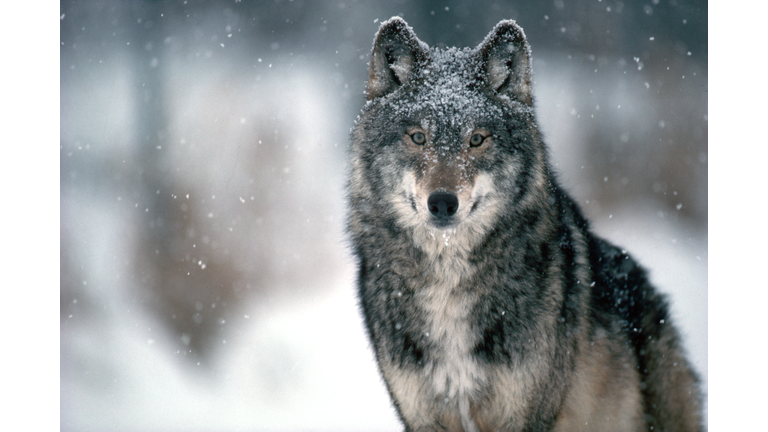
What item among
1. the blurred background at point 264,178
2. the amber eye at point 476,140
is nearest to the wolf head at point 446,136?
the amber eye at point 476,140

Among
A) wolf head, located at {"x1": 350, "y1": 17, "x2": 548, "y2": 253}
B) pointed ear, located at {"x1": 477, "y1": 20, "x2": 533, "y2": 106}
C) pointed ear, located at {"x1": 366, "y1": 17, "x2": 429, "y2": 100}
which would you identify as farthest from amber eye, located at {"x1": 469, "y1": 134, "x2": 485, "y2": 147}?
pointed ear, located at {"x1": 366, "y1": 17, "x2": 429, "y2": 100}

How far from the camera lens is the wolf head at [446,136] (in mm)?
2088

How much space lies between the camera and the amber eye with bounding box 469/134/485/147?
2.11m

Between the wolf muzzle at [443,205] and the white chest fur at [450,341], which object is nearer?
the wolf muzzle at [443,205]

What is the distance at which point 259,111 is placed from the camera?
4148 millimetres

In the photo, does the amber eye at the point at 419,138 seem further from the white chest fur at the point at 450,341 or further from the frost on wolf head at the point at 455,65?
the white chest fur at the point at 450,341

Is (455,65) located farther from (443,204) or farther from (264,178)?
(264,178)

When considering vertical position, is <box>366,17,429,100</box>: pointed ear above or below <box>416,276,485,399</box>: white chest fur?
above

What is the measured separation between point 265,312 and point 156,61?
85.0 inches

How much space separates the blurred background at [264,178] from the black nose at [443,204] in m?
1.57

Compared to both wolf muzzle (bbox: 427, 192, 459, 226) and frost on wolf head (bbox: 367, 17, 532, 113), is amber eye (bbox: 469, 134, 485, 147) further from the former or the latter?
wolf muzzle (bbox: 427, 192, 459, 226)

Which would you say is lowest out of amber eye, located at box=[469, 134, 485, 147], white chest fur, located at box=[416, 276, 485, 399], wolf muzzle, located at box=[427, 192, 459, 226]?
white chest fur, located at box=[416, 276, 485, 399]

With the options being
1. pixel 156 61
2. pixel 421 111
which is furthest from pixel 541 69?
pixel 156 61

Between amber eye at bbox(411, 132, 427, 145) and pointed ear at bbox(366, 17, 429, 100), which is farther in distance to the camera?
pointed ear at bbox(366, 17, 429, 100)
